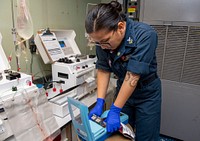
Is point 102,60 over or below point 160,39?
below

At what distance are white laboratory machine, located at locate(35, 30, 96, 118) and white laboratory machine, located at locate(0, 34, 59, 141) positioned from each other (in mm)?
251

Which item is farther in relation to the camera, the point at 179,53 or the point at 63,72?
the point at 179,53

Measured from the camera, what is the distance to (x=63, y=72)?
1768mm

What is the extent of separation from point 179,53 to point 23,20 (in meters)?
1.62

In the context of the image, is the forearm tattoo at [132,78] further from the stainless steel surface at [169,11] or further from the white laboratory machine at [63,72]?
the stainless steel surface at [169,11]

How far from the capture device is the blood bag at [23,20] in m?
1.50

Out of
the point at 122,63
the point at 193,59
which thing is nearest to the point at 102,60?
the point at 122,63

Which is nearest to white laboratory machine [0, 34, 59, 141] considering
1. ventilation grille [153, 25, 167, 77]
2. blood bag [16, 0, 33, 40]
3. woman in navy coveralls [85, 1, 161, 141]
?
blood bag [16, 0, 33, 40]

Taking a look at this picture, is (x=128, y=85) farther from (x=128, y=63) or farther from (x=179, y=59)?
(x=179, y=59)

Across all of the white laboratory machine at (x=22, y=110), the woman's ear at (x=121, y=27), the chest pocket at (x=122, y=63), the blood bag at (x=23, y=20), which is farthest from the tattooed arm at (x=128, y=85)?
the blood bag at (x=23, y=20)

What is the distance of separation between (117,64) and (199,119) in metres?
1.44

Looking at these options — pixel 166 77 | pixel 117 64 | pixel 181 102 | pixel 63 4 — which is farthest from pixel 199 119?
pixel 63 4

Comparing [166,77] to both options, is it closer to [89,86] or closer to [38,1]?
[89,86]

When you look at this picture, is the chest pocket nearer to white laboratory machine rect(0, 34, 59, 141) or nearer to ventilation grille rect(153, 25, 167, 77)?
white laboratory machine rect(0, 34, 59, 141)
